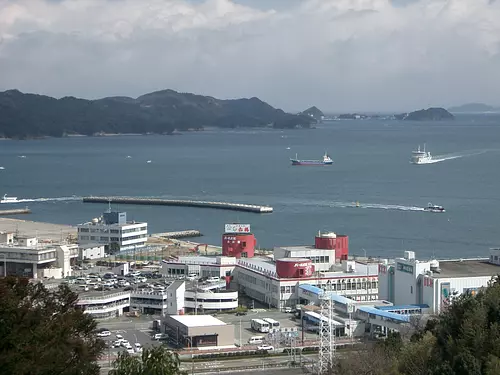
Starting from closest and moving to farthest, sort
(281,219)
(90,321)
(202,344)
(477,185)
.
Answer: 1. (90,321)
2. (202,344)
3. (281,219)
4. (477,185)

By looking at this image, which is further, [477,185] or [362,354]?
[477,185]

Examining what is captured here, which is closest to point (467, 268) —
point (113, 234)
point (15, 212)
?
point (113, 234)

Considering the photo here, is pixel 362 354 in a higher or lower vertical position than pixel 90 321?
lower

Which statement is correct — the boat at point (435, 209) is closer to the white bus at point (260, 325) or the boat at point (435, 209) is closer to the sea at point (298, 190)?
the sea at point (298, 190)

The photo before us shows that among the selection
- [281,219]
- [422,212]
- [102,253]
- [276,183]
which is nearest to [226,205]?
[281,219]

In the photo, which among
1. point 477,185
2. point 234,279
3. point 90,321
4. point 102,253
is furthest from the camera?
point 477,185

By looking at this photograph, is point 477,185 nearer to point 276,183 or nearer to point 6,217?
point 276,183

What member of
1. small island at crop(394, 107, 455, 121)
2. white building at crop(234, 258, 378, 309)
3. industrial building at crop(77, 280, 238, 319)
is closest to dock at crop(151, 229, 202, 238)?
white building at crop(234, 258, 378, 309)

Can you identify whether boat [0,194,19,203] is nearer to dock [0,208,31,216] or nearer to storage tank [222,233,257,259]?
dock [0,208,31,216]
